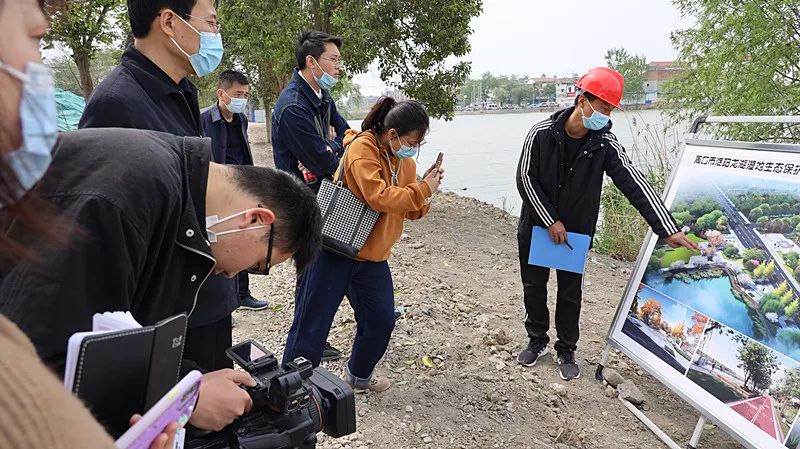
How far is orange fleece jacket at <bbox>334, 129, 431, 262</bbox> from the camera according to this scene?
9.32ft

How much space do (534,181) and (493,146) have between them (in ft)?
49.4

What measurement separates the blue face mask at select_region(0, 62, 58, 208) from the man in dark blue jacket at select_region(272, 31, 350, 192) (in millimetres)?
3186

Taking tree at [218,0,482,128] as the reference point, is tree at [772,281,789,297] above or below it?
below

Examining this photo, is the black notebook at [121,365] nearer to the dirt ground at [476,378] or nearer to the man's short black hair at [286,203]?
the man's short black hair at [286,203]

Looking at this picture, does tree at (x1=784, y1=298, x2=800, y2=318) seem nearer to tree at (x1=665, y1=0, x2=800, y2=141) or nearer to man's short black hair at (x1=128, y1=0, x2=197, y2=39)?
man's short black hair at (x1=128, y1=0, x2=197, y2=39)

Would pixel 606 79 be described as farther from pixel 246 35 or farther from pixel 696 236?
pixel 246 35

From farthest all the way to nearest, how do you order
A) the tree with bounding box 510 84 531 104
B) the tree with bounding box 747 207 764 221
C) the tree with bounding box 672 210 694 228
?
the tree with bounding box 510 84 531 104
the tree with bounding box 672 210 694 228
the tree with bounding box 747 207 764 221

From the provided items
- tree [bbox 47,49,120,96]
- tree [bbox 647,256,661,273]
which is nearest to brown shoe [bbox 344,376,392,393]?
tree [bbox 647,256,661,273]

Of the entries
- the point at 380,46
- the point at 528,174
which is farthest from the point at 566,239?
the point at 380,46

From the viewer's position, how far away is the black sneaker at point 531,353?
12.4 feet

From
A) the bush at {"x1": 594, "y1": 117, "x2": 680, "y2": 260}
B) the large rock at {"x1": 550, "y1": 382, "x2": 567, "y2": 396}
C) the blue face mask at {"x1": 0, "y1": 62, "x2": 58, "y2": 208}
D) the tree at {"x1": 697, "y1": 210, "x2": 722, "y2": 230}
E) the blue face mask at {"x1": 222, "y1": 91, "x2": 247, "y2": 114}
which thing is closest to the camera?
the blue face mask at {"x1": 0, "y1": 62, "x2": 58, "y2": 208}

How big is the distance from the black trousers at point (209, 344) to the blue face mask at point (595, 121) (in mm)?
2348

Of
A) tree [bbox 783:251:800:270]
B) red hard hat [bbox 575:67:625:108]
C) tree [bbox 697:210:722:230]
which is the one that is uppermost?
red hard hat [bbox 575:67:625:108]

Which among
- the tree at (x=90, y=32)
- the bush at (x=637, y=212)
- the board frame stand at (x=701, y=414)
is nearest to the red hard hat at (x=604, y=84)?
the board frame stand at (x=701, y=414)
